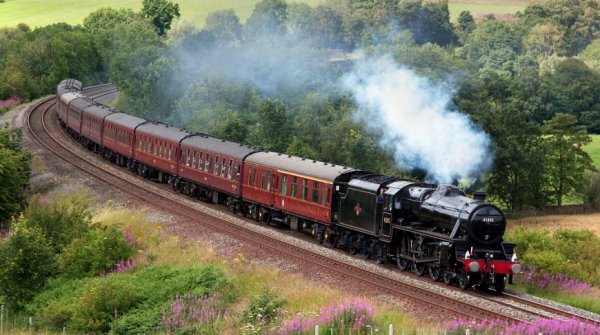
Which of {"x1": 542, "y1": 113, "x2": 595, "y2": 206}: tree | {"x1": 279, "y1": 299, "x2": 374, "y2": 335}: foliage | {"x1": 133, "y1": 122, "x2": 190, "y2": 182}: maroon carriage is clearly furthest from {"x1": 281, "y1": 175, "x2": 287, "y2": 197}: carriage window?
{"x1": 542, "y1": 113, "x2": 595, "y2": 206}: tree

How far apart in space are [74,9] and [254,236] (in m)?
136

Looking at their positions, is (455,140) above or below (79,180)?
above

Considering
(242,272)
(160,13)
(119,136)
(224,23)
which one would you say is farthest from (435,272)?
(160,13)

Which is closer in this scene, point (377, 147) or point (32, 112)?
point (377, 147)

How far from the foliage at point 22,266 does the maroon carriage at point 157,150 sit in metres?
19.1

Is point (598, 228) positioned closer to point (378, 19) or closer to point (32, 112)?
point (32, 112)

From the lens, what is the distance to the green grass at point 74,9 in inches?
6014

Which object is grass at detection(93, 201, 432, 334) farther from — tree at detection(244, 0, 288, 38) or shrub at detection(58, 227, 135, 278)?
tree at detection(244, 0, 288, 38)

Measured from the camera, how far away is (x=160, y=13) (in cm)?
14600

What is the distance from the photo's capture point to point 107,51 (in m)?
113

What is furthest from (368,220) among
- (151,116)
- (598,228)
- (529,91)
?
(529,91)

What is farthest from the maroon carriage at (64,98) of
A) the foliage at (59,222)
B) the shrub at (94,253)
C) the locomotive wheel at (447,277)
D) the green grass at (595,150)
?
the green grass at (595,150)

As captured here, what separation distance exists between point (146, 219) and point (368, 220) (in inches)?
394

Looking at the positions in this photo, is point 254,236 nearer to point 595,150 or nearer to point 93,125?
point 93,125
